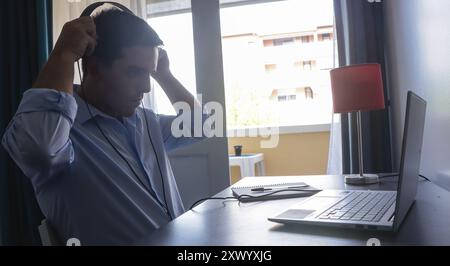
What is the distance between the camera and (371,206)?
2.49ft

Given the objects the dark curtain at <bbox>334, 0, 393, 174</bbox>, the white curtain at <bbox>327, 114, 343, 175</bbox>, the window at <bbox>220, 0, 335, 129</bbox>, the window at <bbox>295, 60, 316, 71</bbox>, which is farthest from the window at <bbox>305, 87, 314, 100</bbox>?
the dark curtain at <bbox>334, 0, 393, 174</bbox>

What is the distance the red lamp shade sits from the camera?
128 centimetres

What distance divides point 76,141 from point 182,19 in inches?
53.0

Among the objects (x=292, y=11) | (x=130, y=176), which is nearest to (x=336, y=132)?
(x=130, y=176)

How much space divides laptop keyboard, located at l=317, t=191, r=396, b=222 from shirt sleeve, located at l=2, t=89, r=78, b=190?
1.83ft

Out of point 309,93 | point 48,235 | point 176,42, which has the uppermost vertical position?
point 176,42

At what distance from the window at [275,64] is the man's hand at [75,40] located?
2.63 meters

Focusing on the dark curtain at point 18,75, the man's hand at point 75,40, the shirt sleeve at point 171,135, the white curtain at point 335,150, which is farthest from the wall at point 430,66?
the dark curtain at point 18,75

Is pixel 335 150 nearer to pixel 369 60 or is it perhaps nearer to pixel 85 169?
pixel 369 60

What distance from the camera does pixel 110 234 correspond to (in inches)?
35.7

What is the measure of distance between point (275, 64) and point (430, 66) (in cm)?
268

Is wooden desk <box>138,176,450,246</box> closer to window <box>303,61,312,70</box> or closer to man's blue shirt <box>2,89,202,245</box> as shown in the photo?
man's blue shirt <box>2,89,202,245</box>

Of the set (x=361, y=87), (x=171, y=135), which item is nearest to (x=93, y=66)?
(x=171, y=135)

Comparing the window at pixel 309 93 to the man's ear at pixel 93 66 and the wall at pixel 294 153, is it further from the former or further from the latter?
the man's ear at pixel 93 66
